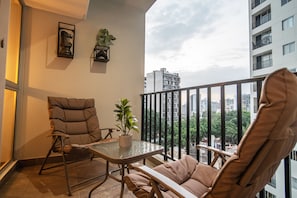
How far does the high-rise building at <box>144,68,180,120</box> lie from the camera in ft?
8.37

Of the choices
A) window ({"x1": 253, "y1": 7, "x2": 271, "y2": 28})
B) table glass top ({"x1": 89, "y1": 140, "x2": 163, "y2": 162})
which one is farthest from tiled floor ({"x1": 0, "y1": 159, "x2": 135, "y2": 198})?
window ({"x1": 253, "y1": 7, "x2": 271, "y2": 28})

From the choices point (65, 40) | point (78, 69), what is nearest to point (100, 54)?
point (78, 69)

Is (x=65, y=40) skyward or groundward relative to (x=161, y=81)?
skyward

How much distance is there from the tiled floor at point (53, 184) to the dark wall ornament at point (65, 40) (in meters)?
1.76

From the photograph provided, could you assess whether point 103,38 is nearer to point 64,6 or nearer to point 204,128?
point 64,6

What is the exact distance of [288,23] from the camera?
2.67 meters

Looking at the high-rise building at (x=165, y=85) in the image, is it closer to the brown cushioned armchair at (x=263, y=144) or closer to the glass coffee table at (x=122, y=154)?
the glass coffee table at (x=122, y=154)

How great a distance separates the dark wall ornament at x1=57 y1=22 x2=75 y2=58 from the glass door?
54 centimetres

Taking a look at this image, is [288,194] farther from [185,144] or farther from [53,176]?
[53,176]

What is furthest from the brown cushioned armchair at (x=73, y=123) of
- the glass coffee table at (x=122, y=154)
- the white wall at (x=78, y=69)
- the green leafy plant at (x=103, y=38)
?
the green leafy plant at (x=103, y=38)

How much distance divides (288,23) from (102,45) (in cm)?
295

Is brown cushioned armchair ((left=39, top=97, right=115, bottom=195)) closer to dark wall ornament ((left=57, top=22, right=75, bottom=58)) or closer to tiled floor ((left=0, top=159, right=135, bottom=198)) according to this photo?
tiled floor ((left=0, top=159, right=135, bottom=198))

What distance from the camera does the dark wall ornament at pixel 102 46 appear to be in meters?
3.15

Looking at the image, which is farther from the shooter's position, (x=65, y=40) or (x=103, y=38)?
(x=103, y=38)
